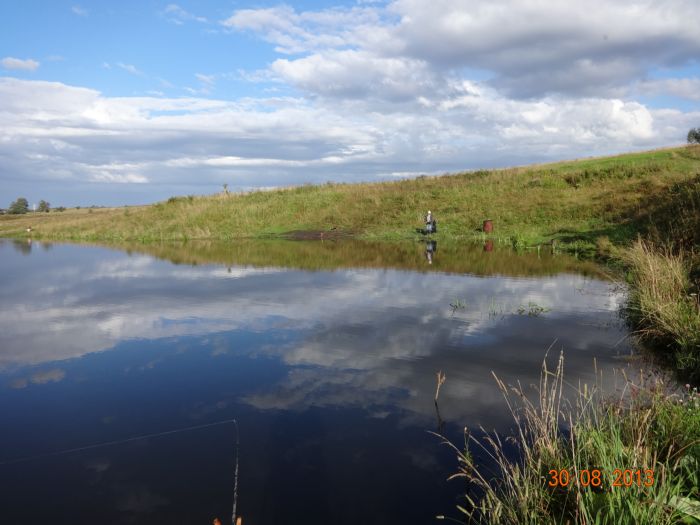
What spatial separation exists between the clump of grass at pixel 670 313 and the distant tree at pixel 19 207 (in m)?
96.0

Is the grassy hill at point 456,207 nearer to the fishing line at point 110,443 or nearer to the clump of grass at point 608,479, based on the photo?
the clump of grass at point 608,479

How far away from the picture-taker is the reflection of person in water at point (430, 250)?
87.4 feet

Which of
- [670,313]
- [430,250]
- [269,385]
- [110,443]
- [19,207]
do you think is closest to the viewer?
[110,443]

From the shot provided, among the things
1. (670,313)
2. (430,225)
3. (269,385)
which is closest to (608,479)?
(269,385)

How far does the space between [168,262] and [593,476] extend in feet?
84.8

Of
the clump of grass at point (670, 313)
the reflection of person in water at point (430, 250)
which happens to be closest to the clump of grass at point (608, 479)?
Result: the clump of grass at point (670, 313)

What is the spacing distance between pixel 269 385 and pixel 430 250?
22050mm

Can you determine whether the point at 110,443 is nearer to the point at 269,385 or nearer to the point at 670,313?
the point at 269,385

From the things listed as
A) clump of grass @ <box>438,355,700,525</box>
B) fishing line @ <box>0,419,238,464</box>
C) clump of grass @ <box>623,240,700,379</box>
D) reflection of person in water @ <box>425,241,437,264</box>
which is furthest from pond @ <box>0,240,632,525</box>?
reflection of person in water @ <box>425,241,437,264</box>

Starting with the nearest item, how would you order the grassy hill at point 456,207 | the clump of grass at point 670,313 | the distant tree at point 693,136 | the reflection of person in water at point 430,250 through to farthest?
the clump of grass at point 670,313 < the reflection of person in water at point 430,250 < the grassy hill at point 456,207 < the distant tree at point 693,136

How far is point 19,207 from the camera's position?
89.5m

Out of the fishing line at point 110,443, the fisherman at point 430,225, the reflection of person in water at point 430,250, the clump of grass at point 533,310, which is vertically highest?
the fisherman at point 430,225

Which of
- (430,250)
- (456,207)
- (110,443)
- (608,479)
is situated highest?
(456,207)

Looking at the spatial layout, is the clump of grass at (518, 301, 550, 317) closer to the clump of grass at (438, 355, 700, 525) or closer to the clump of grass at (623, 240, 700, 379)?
the clump of grass at (623, 240, 700, 379)
